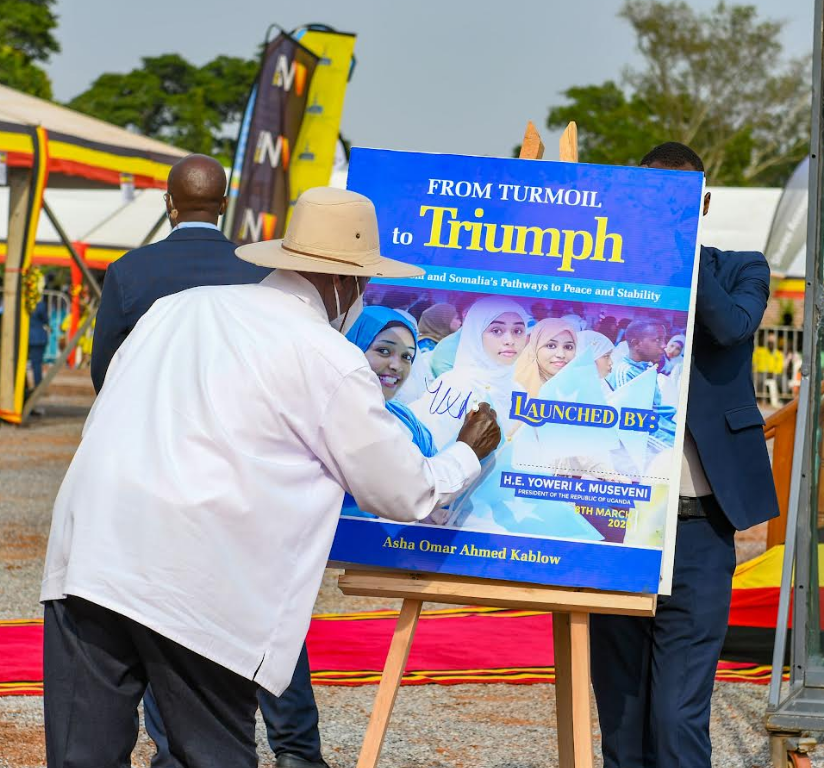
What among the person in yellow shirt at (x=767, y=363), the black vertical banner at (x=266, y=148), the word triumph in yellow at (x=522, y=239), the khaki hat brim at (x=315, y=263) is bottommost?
the person in yellow shirt at (x=767, y=363)

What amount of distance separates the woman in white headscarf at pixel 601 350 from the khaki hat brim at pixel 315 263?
0.62 m

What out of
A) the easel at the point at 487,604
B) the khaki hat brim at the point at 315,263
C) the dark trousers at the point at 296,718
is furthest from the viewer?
the dark trousers at the point at 296,718

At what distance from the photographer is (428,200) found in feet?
11.3

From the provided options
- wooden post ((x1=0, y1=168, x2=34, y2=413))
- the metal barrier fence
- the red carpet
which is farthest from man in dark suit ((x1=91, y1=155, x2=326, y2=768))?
the metal barrier fence

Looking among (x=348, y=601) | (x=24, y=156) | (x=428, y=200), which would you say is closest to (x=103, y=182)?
(x=24, y=156)

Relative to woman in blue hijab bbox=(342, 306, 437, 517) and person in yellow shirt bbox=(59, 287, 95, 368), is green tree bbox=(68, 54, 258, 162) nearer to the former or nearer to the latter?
person in yellow shirt bbox=(59, 287, 95, 368)

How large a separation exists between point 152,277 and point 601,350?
1.32 m

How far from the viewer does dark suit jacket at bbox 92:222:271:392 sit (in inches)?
152

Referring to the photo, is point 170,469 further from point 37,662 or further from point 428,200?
point 37,662

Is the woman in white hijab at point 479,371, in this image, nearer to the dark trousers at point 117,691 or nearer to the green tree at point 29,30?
the dark trousers at point 117,691

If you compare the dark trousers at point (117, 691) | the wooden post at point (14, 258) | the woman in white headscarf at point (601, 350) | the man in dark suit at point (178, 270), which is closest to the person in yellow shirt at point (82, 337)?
Result: the wooden post at point (14, 258)

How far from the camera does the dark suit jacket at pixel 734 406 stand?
3482 millimetres

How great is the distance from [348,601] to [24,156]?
30.7 feet

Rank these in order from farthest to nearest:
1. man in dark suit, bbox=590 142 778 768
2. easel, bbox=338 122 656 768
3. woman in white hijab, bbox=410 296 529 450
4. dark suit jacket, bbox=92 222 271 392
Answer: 1. dark suit jacket, bbox=92 222 271 392
2. man in dark suit, bbox=590 142 778 768
3. woman in white hijab, bbox=410 296 529 450
4. easel, bbox=338 122 656 768
